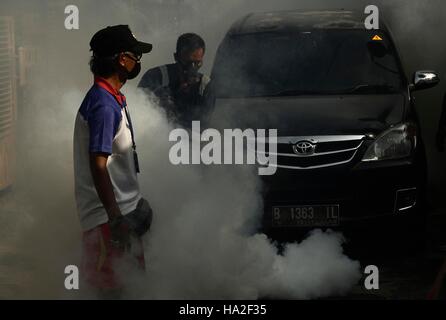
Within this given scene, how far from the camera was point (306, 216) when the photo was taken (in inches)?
324

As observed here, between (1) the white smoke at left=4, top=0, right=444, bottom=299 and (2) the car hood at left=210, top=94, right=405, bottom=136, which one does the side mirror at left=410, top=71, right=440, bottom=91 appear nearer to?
(2) the car hood at left=210, top=94, right=405, bottom=136

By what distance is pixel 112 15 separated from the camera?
48.6 feet

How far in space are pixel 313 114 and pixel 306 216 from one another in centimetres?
83

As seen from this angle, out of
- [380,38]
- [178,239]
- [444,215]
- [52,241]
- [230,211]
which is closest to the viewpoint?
[178,239]

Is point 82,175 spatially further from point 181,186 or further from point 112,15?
point 112,15

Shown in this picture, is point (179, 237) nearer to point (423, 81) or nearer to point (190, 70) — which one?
point (190, 70)

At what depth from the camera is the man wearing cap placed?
5844 mm

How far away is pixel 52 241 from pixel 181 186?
126cm

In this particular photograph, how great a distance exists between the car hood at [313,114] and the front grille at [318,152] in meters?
0.06

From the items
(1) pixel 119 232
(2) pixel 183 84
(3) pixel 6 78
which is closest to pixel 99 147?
(1) pixel 119 232

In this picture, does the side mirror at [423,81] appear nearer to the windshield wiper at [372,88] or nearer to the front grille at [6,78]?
the windshield wiper at [372,88]

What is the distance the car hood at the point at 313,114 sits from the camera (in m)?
8.45

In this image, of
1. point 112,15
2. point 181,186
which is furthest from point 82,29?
point 181,186

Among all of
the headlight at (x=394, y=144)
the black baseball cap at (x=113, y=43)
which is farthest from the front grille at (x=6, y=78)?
the black baseball cap at (x=113, y=43)
